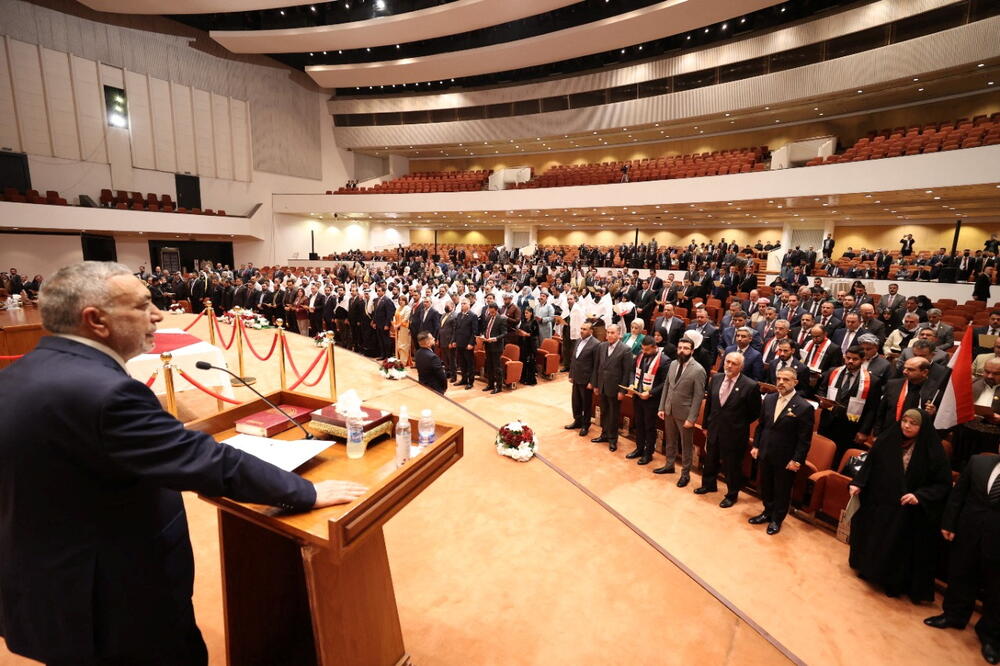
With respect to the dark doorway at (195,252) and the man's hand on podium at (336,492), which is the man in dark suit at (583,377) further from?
the dark doorway at (195,252)

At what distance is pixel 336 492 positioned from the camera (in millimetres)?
1332

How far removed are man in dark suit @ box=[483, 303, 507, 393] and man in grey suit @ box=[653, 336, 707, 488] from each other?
3250 millimetres

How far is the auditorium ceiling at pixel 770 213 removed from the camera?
13242mm

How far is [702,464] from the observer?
16.8 feet

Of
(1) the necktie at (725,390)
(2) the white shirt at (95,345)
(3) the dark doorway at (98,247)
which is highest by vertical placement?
(3) the dark doorway at (98,247)

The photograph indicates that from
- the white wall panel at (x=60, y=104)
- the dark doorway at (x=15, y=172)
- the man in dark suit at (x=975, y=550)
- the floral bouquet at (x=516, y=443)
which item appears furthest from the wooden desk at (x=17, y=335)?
the white wall panel at (x=60, y=104)

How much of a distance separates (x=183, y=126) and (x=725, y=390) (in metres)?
23.7

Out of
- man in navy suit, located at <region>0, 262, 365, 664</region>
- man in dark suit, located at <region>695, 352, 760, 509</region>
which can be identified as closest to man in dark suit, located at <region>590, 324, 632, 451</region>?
man in dark suit, located at <region>695, 352, 760, 509</region>

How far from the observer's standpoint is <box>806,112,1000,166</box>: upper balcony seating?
1067cm

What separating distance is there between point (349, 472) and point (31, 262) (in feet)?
70.2

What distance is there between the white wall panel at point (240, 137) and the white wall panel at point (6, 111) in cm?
706

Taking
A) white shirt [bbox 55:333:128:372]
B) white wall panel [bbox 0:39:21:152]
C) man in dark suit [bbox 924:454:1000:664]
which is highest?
white wall panel [bbox 0:39:21:152]

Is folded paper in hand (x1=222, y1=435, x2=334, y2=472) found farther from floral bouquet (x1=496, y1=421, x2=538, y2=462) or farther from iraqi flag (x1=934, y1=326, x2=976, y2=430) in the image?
iraqi flag (x1=934, y1=326, x2=976, y2=430)

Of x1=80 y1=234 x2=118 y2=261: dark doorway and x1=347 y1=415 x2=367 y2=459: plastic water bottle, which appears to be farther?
x1=80 y1=234 x2=118 y2=261: dark doorway
